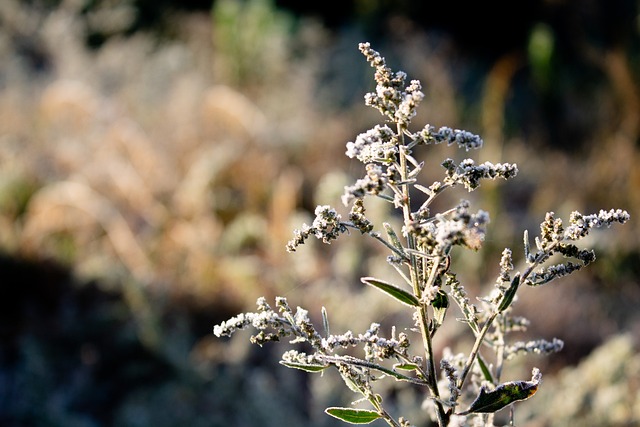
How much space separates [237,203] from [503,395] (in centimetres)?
400

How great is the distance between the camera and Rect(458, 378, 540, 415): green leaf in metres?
0.83

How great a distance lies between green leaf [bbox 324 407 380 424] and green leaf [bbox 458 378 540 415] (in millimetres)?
110

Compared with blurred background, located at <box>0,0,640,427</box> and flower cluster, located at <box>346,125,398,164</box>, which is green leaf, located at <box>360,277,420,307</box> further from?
blurred background, located at <box>0,0,640,427</box>

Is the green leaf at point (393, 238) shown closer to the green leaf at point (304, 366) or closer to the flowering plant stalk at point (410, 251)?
the flowering plant stalk at point (410, 251)

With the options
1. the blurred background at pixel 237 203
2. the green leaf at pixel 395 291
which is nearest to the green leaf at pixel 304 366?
the green leaf at pixel 395 291

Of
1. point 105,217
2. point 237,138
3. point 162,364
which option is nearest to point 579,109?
point 237,138

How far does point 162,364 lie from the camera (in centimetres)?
330

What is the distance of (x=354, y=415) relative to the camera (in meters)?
0.89

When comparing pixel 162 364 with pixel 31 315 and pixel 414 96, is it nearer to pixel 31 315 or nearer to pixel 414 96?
pixel 31 315

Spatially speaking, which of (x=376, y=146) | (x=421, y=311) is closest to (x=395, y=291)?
(x=421, y=311)

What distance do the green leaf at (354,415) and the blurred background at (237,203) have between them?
1101 mm

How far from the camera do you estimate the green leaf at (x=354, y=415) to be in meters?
0.88

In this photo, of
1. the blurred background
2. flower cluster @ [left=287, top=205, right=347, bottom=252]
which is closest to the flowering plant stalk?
flower cluster @ [left=287, top=205, right=347, bottom=252]

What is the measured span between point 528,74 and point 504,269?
749 cm
